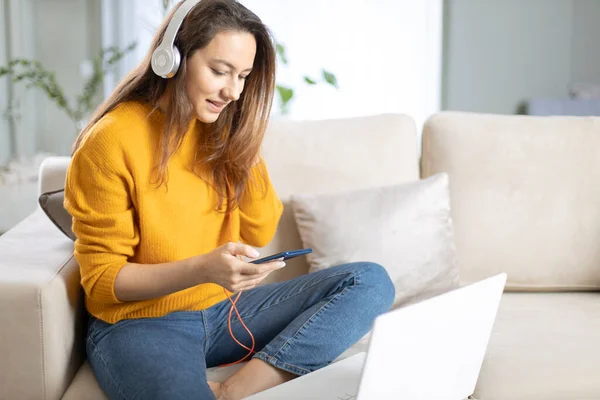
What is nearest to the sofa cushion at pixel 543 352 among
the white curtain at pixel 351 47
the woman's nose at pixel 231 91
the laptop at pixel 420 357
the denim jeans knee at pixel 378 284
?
the laptop at pixel 420 357

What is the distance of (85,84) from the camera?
148 inches

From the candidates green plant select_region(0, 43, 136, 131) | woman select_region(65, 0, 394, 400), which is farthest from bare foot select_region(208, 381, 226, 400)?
green plant select_region(0, 43, 136, 131)

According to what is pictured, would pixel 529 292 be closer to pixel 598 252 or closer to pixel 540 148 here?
pixel 598 252

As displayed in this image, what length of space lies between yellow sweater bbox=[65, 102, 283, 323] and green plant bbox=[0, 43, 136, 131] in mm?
2079

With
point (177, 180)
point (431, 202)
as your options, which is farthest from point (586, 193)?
point (177, 180)

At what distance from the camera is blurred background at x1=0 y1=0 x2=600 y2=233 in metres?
3.62

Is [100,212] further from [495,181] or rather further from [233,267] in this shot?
[495,181]

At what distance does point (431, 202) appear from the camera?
75.9 inches

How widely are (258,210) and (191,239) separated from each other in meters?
0.21

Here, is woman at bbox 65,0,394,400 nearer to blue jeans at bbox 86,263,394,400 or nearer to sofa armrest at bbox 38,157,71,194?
blue jeans at bbox 86,263,394,400

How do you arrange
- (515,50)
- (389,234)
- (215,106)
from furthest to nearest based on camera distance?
1. (515,50)
2. (389,234)
3. (215,106)

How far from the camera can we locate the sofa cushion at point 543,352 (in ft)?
Answer: 5.07

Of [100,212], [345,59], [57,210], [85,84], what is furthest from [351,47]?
[100,212]

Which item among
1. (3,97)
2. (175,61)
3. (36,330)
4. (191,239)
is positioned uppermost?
(175,61)
